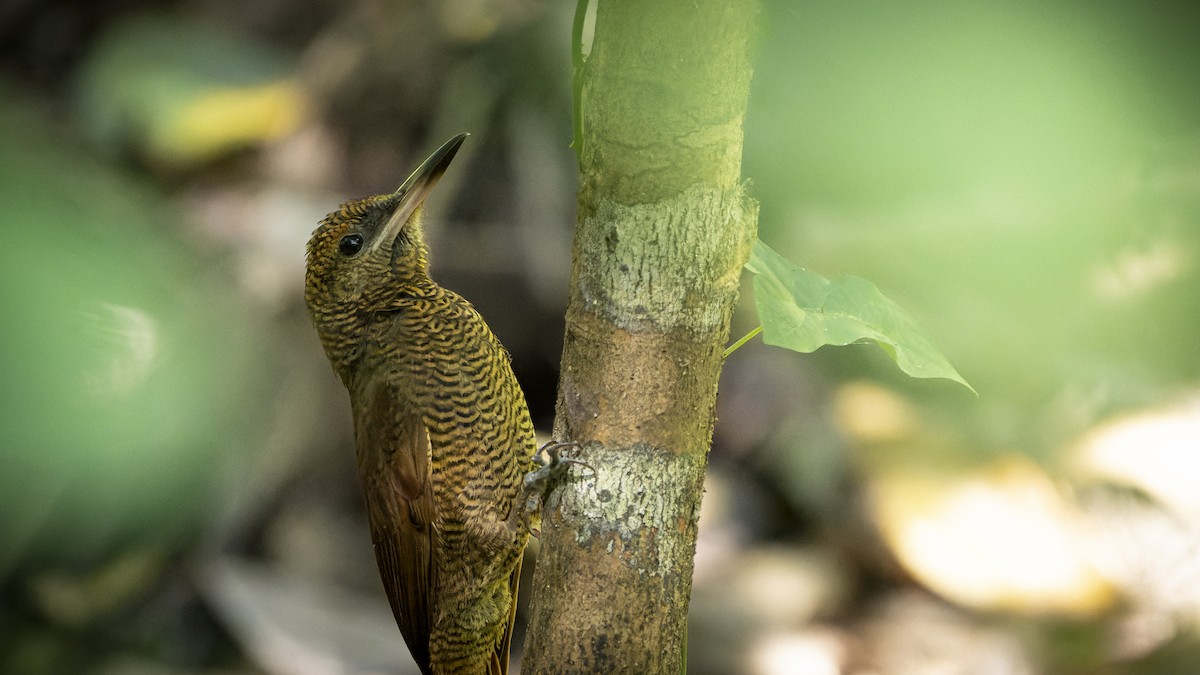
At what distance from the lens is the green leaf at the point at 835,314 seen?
1.23 meters

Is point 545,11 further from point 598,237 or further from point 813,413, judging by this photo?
point 598,237

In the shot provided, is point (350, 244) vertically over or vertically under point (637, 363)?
over

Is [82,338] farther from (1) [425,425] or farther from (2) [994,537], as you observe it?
(2) [994,537]

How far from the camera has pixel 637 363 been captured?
1.29 meters

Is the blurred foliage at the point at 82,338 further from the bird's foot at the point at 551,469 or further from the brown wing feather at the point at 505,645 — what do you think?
the brown wing feather at the point at 505,645

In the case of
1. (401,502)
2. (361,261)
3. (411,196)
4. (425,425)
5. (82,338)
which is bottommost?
(82,338)

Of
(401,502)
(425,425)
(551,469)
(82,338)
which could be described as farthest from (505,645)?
(82,338)

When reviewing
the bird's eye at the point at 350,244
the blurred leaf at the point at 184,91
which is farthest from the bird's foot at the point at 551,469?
the blurred leaf at the point at 184,91

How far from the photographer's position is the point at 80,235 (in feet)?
1.93

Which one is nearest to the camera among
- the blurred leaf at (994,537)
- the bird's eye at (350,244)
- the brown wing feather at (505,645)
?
the bird's eye at (350,244)

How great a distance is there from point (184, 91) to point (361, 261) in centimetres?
164


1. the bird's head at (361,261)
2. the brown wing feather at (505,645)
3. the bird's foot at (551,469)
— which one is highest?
the bird's head at (361,261)

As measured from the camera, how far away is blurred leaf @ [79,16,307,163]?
9.95ft

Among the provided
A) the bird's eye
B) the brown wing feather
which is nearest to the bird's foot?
the brown wing feather
